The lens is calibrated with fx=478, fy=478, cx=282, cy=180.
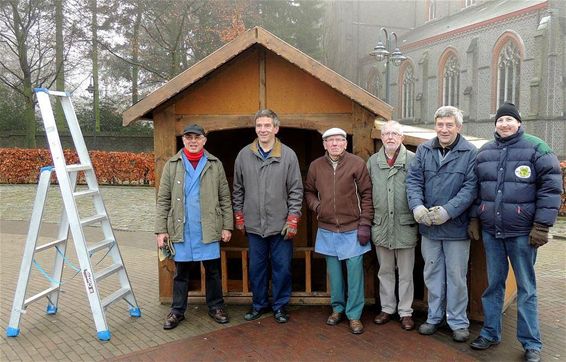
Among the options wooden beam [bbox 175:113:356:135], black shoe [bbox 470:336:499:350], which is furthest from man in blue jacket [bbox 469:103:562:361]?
wooden beam [bbox 175:113:356:135]

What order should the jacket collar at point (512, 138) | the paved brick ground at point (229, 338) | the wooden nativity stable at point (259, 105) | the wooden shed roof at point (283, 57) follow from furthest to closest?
the wooden nativity stable at point (259, 105) < the wooden shed roof at point (283, 57) < the paved brick ground at point (229, 338) < the jacket collar at point (512, 138)

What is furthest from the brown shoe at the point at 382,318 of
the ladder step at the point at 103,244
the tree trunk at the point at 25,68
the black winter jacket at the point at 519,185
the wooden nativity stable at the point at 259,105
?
the tree trunk at the point at 25,68

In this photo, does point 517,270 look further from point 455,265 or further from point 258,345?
point 258,345

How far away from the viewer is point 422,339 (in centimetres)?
415

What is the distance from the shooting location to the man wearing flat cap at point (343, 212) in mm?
4328

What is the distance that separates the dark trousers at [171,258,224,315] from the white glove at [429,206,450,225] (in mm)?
2014

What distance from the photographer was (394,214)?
430 centimetres

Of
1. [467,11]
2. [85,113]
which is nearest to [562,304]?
[85,113]

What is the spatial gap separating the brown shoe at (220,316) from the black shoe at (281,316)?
0.47 meters

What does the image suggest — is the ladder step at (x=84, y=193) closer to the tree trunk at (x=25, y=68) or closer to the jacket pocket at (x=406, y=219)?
the jacket pocket at (x=406, y=219)

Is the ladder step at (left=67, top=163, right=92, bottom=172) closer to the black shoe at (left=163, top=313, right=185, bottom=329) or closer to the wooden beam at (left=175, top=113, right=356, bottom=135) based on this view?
the wooden beam at (left=175, top=113, right=356, bottom=135)

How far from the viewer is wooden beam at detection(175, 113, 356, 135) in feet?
16.0

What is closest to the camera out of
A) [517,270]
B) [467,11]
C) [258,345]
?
[517,270]

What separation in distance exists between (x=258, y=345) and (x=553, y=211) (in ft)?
8.26
